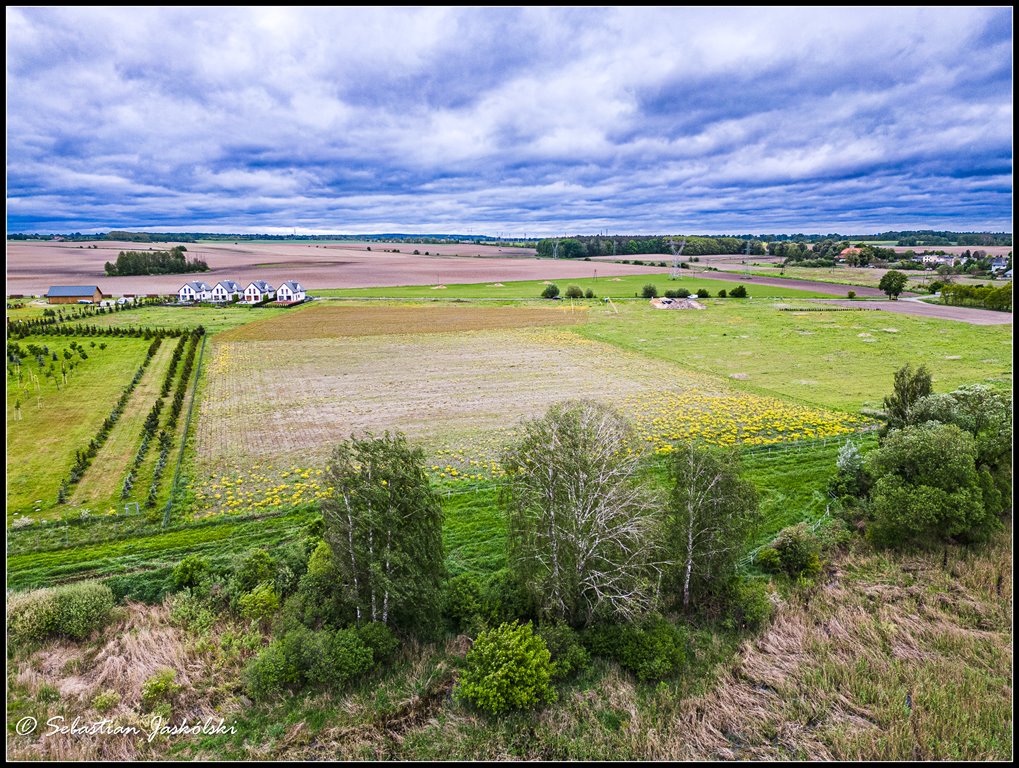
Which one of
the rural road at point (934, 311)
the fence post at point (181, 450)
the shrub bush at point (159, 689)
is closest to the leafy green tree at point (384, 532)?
the shrub bush at point (159, 689)

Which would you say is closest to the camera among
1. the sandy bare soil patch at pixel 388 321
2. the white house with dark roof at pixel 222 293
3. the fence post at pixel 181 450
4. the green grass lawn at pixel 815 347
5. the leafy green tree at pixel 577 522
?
the leafy green tree at pixel 577 522

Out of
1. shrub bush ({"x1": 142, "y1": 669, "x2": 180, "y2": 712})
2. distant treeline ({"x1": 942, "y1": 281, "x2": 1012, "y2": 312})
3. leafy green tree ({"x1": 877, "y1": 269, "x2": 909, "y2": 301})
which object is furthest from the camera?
leafy green tree ({"x1": 877, "y1": 269, "x2": 909, "y2": 301})

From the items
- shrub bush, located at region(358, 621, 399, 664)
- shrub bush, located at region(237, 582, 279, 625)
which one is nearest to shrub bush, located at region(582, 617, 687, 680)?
shrub bush, located at region(358, 621, 399, 664)

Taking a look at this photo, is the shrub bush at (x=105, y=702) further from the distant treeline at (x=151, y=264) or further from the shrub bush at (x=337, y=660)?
the distant treeline at (x=151, y=264)

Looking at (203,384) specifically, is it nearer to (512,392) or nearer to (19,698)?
(512,392)

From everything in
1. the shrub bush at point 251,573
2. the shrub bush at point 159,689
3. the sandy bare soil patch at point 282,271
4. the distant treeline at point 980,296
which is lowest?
the shrub bush at point 159,689

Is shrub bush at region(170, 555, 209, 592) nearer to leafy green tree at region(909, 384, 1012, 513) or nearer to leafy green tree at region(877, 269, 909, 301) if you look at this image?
leafy green tree at region(909, 384, 1012, 513)

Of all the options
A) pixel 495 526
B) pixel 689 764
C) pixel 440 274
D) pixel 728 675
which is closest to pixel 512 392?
pixel 495 526

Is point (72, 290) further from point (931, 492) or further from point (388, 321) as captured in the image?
point (931, 492)
